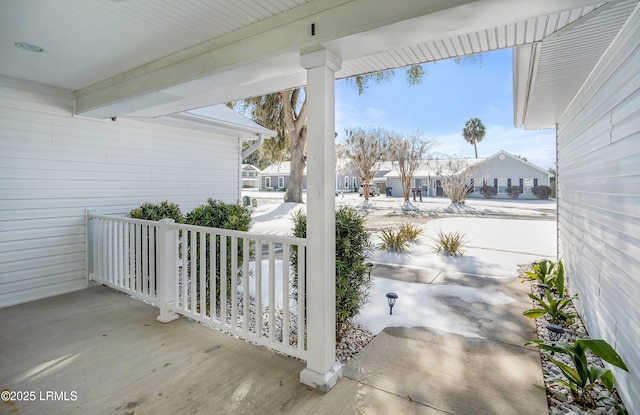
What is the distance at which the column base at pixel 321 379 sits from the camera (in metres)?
2.32

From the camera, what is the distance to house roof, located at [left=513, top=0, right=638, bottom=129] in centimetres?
201

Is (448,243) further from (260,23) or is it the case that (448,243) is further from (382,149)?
(382,149)

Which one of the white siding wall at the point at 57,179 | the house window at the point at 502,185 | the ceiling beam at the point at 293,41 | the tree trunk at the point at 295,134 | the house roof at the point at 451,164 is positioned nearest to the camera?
the ceiling beam at the point at 293,41

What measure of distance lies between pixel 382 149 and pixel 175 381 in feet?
59.6

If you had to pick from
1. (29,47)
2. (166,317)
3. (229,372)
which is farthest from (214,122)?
(229,372)

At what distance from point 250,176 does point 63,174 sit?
38.9m

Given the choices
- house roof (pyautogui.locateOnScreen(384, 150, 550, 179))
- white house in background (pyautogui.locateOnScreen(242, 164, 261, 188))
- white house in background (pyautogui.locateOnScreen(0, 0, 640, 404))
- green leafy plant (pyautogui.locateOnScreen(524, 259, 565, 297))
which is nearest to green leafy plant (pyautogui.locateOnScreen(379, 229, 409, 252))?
green leafy plant (pyautogui.locateOnScreen(524, 259, 565, 297))

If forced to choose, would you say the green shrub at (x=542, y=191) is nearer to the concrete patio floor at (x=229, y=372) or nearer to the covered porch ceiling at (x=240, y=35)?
the concrete patio floor at (x=229, y=372)

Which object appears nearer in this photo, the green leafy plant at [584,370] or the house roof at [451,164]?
the green leafy plant at [584,370]

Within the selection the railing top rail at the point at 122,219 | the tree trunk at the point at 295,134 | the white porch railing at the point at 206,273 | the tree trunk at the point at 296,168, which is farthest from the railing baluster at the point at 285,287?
the tree trunk at the point at 296,168

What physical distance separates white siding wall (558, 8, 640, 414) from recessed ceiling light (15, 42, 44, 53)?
4667 mm

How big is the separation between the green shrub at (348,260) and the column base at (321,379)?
712mm

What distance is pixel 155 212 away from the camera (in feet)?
16.1

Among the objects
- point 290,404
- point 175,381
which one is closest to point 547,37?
point 290,404
